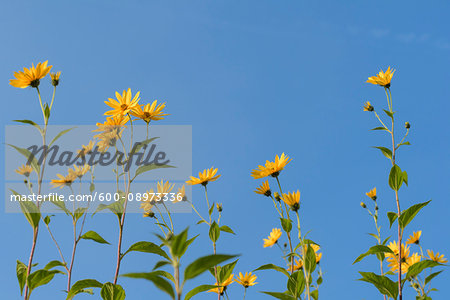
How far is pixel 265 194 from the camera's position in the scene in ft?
12.4

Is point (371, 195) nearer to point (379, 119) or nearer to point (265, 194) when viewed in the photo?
point (379, 119)

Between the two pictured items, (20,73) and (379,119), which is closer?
(20,73)

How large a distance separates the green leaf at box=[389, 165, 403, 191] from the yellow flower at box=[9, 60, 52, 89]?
9.27 ft

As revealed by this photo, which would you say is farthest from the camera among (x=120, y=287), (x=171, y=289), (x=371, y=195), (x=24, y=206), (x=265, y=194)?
(x=371, y=195)

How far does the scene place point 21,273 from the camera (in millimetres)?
2748

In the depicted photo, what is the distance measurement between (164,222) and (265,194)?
992mm

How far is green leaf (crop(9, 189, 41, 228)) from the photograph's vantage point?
2559mm

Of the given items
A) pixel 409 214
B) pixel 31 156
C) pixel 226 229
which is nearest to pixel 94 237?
pixel 31 156

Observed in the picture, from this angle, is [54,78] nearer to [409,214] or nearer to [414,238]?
[409,214]

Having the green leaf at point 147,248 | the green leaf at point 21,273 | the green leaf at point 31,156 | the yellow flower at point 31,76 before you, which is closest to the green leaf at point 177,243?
the green leaf at point 147,248

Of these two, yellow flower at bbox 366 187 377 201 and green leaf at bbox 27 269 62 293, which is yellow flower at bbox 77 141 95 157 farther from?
yellow flower at bbox 366 187 377 201

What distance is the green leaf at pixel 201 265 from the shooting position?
1.12 meters

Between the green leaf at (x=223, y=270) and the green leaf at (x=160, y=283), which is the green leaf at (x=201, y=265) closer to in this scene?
the green leaf at (x=160, y=283)

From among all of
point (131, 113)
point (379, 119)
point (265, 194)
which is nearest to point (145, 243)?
point (131, 113)
